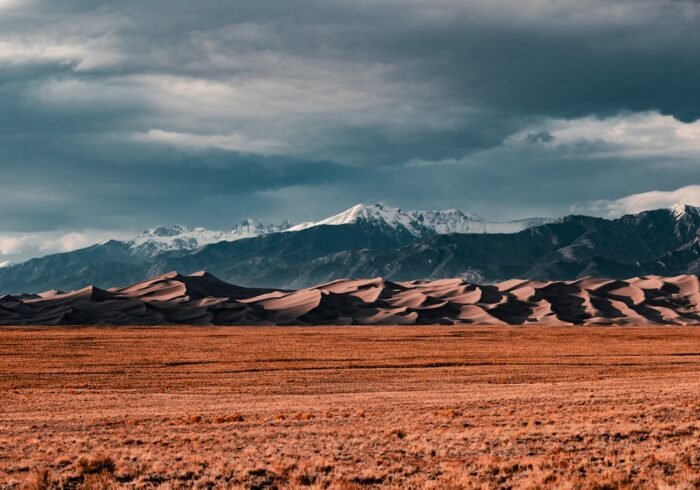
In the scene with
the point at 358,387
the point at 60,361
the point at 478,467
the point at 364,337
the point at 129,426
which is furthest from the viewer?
the point at 364,337

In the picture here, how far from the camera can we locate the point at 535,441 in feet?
79.4

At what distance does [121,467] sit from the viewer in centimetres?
2098

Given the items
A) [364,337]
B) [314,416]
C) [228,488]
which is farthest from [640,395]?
[364,337]

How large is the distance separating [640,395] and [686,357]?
50.1m

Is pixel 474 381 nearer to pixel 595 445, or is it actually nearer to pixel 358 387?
pixel 358 387

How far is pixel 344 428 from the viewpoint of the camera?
2859 cm

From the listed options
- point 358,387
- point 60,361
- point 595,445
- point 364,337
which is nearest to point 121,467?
point 595,445

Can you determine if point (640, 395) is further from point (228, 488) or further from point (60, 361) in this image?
point (60, 361)

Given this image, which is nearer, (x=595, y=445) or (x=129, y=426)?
(x=595, y=445)

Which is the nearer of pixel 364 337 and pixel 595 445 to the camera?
pixel 595 445

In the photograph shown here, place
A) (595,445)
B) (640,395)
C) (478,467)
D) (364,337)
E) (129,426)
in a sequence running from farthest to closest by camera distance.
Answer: (364,337)
(640,395)
(129,426)
(595,445)
(478,467)

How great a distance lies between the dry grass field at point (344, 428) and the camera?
19.9m

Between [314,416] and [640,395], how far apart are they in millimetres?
15300

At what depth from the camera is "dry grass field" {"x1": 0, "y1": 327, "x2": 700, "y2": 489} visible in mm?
19875
